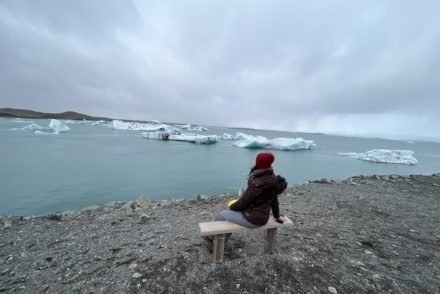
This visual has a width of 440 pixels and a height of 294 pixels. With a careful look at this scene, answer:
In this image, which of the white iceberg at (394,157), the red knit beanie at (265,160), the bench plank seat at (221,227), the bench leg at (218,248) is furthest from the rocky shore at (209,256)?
the white iceberg at (394,157)

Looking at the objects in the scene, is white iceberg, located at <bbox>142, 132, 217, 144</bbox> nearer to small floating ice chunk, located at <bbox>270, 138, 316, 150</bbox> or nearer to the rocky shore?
small floating ice chunk, located at <bbox>270, 138, 316, 150</bbox>

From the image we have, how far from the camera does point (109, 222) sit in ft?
12.8

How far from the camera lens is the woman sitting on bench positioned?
2.15m

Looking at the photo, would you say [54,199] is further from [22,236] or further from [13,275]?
[13,275]

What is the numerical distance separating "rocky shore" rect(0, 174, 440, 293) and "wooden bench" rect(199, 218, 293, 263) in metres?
0.11

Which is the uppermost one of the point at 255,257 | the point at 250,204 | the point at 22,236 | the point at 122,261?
the point at 250,204

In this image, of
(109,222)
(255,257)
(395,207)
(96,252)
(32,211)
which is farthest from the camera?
(32,211)

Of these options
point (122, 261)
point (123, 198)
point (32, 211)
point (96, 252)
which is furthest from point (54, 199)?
point (122, 261)

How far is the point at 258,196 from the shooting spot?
2.19 meters

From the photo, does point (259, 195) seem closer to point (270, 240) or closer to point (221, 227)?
point (221, 227)

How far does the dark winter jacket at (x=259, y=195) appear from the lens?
2155 millimetres

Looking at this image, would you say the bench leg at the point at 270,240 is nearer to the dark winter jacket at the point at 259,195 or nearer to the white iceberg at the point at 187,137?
the dark winter jacket at the point at 259,195

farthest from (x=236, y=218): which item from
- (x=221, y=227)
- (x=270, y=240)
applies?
(x=270, y=240)

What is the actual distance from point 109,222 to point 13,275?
1.59 m
